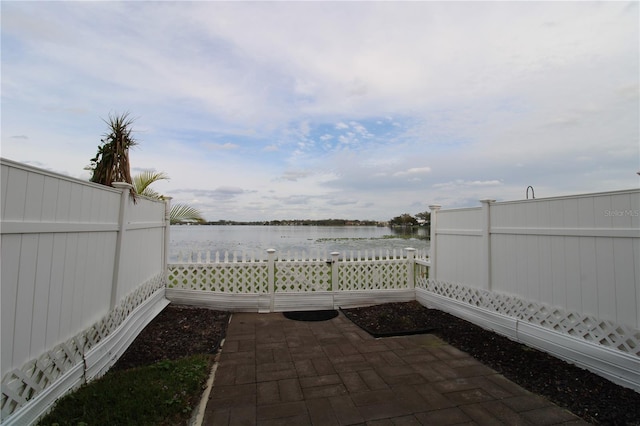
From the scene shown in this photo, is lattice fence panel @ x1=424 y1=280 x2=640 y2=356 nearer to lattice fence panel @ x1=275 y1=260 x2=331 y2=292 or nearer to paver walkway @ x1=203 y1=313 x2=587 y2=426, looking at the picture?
paver walkway @ x1=203 y1=313 x2=587 y2=426

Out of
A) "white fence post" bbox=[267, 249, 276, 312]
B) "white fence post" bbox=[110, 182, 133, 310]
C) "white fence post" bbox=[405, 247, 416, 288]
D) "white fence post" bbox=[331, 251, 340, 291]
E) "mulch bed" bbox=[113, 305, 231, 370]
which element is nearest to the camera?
"white fence post" bbox=[110, 182, 133, 310]

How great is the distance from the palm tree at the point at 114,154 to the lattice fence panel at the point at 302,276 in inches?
120

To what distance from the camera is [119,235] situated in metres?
3.50

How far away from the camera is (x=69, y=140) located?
15.4 ft

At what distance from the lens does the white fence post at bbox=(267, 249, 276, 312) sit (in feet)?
18.6

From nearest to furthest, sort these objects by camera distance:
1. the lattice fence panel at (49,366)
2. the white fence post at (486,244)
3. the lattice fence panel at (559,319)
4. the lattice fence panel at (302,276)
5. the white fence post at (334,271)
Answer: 1. the lattice fence panel at (49,366)
2. the lattice fence panel at (559,319)
3. the white fence post at (486,244)
4. the lattice fence panel at (302,276)
5. the white fence post at (334,271)

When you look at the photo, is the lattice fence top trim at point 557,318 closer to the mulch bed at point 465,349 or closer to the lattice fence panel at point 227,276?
the mulch bed at point 465,349

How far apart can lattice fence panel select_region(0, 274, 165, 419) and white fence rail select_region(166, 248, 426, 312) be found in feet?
7.10

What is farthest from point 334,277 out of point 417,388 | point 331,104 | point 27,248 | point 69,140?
point 69,140

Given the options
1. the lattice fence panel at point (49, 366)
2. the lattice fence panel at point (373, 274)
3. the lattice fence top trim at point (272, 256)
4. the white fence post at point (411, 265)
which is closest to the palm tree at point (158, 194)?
the lattice fence top trim at point (272, 256)

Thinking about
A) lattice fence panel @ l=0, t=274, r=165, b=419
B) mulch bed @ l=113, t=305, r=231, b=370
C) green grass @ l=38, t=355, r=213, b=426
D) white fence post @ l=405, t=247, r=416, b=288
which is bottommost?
mulch bed @ l=113, t=305, r=231, b=370

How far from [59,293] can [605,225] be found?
511 cm

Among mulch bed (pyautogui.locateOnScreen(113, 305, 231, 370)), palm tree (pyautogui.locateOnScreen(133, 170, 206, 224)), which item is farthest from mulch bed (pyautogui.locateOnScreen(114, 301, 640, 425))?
palm tree (pyautogui.locateOnScreen(133, 170, 206, 224))

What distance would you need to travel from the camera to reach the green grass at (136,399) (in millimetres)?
2172
